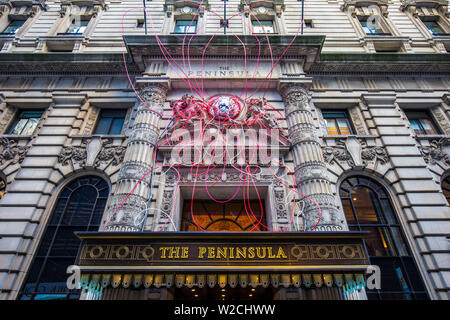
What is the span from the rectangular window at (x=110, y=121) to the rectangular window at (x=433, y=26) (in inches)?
823

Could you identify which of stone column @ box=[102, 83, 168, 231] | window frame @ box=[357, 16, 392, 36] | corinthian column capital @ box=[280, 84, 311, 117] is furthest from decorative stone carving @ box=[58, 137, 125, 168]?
window frame @ box=[357, 16, 392, 36]

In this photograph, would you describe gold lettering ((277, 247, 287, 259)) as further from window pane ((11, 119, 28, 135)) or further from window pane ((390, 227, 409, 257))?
window pane ((11, 119, 28, 135))

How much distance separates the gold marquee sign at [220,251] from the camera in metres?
5.68

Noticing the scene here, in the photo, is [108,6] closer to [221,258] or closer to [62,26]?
[62,26]

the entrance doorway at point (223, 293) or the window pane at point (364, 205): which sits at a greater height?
the window pane at point (364, 205)

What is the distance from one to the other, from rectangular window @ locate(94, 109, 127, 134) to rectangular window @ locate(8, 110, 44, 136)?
3.19 metres

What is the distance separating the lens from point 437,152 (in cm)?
1076

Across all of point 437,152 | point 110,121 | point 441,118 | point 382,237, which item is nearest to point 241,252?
point 382,237

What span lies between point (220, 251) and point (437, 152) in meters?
11.4

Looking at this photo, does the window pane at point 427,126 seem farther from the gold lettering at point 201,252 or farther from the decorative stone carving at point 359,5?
the gold lettering at point 201,252

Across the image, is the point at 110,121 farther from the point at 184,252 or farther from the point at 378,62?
the point at 378,62

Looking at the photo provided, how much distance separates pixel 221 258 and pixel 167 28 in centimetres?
1513

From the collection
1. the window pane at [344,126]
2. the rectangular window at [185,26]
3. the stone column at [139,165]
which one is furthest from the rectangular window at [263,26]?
the stone column at [139,165]

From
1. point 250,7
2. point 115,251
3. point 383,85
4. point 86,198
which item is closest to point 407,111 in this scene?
point 383,85
